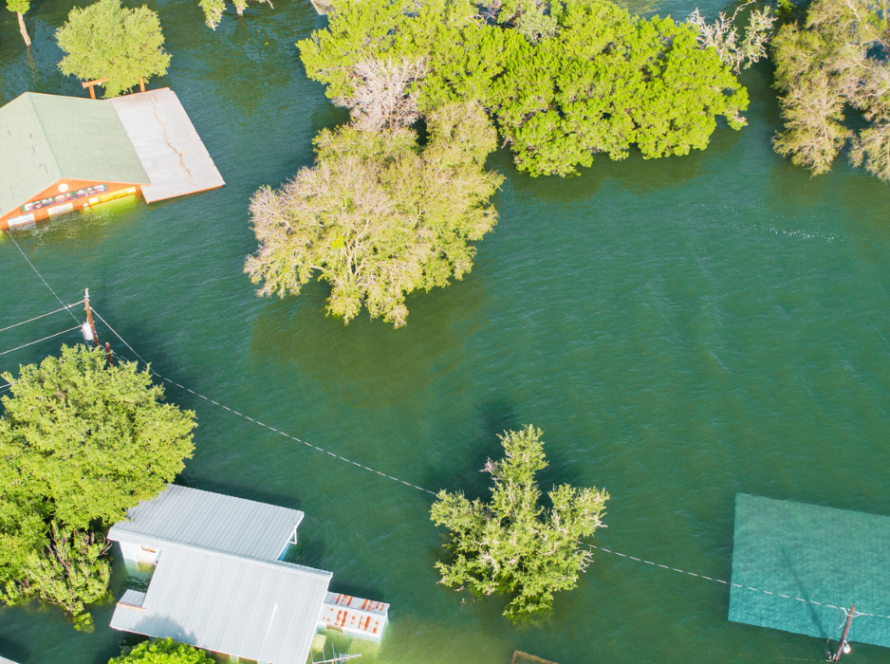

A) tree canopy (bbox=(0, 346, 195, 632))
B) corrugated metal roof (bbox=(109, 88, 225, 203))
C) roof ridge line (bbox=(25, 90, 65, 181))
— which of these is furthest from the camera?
corrugated metal roof (bbox=(109, 88, 225, 203))

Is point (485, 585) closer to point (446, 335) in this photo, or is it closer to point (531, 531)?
point (531, 531)

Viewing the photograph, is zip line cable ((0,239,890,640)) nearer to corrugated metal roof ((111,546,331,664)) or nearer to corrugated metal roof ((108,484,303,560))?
corrugated metal roof ((108,484,303,560))

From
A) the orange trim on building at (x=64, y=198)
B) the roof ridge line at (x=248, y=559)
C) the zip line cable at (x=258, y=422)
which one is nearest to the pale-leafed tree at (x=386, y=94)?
the orange trim on building at (x=64, y=198)

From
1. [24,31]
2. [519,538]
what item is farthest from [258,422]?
[24,31]

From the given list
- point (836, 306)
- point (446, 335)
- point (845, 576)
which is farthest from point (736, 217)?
point (845, 576)

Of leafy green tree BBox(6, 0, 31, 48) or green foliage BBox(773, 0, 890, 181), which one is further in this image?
leafy green tree BBox(6, 0, 31, 48)

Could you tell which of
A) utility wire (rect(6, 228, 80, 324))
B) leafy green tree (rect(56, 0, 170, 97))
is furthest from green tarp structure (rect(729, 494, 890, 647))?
leafy green tree (rect(56, 0, 170, 97))

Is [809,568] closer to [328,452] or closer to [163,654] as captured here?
[328,452]
